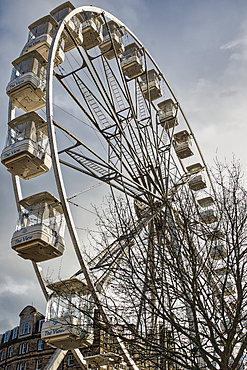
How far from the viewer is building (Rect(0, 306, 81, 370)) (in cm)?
3891

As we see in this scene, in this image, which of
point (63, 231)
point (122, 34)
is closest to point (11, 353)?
point (63, 231)

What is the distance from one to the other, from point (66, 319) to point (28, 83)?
8.61 m

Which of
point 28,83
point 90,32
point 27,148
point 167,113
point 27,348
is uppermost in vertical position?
point 167,113

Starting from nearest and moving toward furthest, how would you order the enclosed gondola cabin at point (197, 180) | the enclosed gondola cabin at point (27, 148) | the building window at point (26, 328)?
the enclosed gondola cabin at point (27, 148)
the enclosed gondola cabin at point (197, 180)
the building window at point (26, 328)

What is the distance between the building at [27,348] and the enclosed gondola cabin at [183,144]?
73.5 ft

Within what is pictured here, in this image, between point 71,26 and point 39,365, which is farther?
point 39,365

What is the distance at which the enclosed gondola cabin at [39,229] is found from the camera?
1412 centimetres

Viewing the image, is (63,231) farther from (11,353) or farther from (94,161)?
(11,353)

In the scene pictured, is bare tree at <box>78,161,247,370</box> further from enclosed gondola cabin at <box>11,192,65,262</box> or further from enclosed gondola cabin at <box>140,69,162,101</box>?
enclosed gondola cabin at <box>140,69,162,101</box>

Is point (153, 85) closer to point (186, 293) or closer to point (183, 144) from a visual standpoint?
point (183, 144)

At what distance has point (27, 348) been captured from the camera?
134ft

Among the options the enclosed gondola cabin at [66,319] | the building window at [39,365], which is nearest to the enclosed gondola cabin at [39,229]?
the enclosed gondola cabin at [66,319]

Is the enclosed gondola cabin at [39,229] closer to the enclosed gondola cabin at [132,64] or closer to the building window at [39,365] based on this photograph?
the enclosed gondola cabin at [132,64]

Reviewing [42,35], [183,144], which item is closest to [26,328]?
[183,144]
